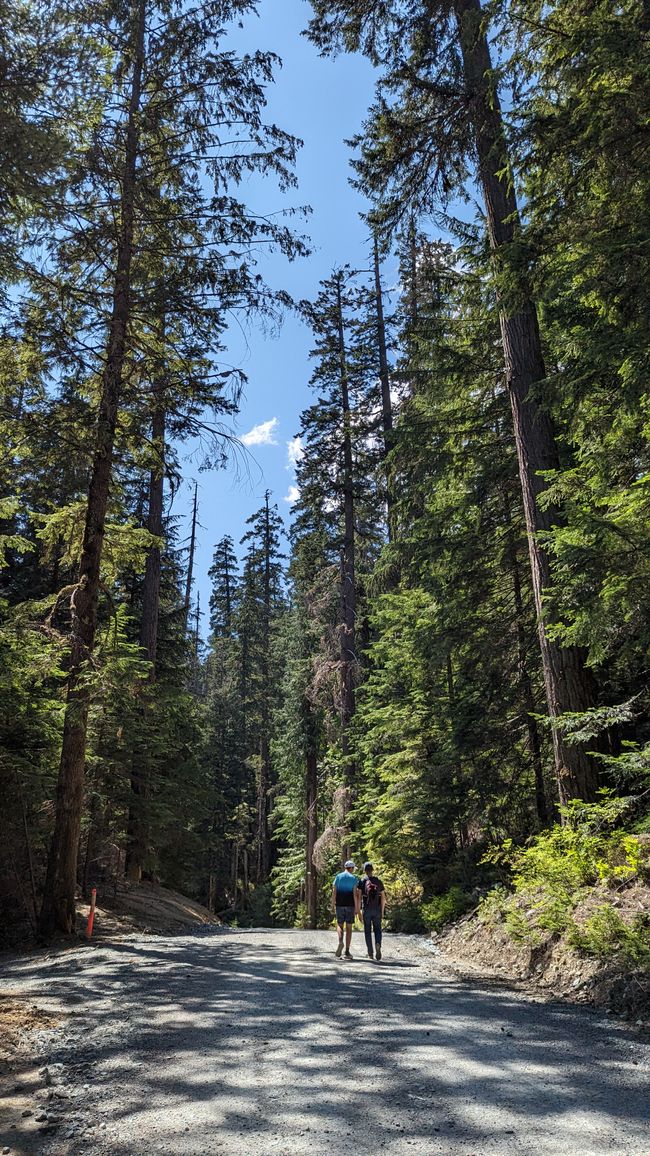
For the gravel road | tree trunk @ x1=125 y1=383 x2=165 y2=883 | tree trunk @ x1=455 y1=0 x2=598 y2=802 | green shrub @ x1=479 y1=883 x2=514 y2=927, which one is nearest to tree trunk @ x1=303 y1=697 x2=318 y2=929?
tree trunk @ x1=125 y1=383 x2=165 y2=883

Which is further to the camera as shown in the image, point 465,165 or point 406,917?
point 406,917

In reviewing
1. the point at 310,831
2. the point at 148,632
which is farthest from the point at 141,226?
the point at 310,831

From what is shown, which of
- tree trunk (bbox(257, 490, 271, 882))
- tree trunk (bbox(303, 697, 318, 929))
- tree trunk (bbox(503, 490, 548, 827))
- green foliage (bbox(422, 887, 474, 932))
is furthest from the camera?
tree trunk (bbox(257, 490, 271, 882))

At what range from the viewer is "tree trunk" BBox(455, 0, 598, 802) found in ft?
28.8

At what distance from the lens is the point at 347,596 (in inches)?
963

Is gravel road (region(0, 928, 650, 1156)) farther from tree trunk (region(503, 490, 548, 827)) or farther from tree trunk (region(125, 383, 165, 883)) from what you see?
tree trunk (region(125, 383, 165, 883))

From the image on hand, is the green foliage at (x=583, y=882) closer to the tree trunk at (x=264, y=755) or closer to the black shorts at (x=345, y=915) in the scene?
the black shorts at (x=345, y=915)

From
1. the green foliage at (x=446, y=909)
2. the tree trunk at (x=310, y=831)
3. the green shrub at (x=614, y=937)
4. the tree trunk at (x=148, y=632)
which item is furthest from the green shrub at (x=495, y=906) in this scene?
the tree trunk at (x=310, y=831)

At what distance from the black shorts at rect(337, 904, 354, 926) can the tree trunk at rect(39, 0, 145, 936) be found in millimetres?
4400

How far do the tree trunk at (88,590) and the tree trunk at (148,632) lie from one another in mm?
1182

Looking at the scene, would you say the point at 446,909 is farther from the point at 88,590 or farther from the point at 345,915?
the point at 88,590

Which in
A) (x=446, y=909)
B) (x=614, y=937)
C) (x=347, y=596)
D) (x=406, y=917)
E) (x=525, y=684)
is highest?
(x=347, y=596)

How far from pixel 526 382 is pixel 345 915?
9109 mm

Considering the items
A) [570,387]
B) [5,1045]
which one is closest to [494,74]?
[570,387]
